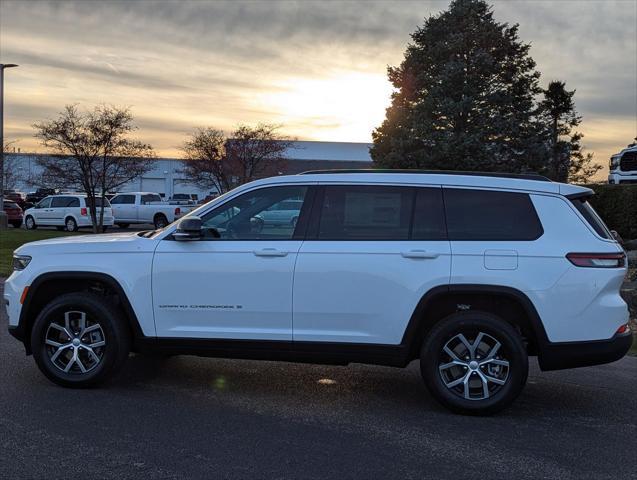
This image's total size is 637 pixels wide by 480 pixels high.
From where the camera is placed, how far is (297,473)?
390cm

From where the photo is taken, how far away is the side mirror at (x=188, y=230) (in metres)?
5.12

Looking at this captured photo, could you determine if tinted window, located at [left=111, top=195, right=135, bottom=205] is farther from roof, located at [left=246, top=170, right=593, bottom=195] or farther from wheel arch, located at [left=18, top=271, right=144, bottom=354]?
roof, located at [left=246, top=170, right=593, bottom=195]

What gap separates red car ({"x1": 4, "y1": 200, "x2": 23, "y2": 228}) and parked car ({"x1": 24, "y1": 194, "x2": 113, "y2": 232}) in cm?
303

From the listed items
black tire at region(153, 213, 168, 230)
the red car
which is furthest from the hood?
the red car

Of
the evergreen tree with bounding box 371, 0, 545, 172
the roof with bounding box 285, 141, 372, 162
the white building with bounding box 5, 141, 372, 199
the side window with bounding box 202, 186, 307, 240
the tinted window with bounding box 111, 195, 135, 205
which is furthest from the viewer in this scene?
the roof with bounding box 285, 141, 372, 162

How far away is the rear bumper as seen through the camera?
4.91 meters

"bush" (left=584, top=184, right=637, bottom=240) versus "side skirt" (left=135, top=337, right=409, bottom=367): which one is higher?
"bush" (left=584, top=184, right=637, bottom=240)

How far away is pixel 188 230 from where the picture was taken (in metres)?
5.12

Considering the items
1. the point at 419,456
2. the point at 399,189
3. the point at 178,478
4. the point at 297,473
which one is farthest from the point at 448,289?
the point at 178,478

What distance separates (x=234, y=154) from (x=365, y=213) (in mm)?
27074

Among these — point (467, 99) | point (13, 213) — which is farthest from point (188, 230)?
point (13, 213)

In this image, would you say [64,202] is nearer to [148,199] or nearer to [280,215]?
[148,199]

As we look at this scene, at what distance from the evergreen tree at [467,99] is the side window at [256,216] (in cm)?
1968

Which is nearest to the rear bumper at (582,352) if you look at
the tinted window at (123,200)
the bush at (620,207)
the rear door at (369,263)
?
→ the rear door at (369,263)
